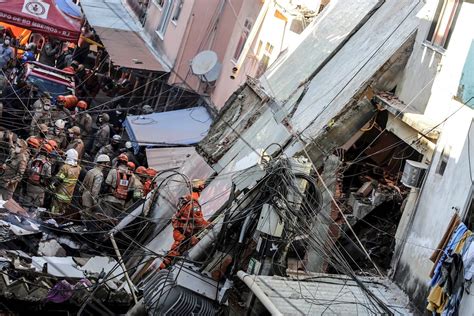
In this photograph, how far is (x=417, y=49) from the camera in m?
18.5

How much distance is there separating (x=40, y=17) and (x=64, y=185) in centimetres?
902

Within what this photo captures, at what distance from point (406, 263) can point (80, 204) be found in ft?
26.2

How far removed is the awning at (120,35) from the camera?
30250 mm

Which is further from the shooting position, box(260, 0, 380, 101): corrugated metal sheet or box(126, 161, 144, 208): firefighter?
box(260, 0, 380, 101): corrugated metal sheet

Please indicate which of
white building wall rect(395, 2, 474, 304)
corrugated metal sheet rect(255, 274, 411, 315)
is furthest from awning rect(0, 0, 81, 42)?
corrugated metal sheet rect(255, 274, 411, 315)

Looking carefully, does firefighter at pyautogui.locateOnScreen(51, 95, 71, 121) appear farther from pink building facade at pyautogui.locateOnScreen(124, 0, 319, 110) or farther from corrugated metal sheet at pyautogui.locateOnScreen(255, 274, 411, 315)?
corrugated metal sheet at pyautogui.locateOnScreen(255, 274, 411, 315)

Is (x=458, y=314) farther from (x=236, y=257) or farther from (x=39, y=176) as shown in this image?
(x=39, y=176)

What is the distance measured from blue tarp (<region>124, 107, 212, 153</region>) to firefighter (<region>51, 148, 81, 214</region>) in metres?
3.40

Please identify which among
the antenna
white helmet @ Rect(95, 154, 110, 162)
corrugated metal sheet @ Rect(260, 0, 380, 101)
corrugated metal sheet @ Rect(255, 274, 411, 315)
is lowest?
white helmet @ Rect(95, 154, 110, 162)

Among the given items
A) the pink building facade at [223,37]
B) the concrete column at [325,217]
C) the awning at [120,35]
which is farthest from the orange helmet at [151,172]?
the awning at [120,35]

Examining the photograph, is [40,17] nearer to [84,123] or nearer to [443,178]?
[84,123]

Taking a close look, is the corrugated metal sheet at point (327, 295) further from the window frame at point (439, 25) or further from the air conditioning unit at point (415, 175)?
the window frame at point (439, 25)

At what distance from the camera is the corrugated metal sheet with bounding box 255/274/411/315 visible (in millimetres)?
14756

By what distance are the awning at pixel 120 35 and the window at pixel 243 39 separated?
3.51 metres
